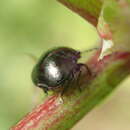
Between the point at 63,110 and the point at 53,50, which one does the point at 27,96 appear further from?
the point at 63,110

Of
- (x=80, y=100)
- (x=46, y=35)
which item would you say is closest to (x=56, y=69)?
(x=80, y=100)

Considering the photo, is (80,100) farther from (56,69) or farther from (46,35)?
(46,35)

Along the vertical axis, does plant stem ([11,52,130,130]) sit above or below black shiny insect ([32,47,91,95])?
below

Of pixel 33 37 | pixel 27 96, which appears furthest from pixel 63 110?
pixel 33 37

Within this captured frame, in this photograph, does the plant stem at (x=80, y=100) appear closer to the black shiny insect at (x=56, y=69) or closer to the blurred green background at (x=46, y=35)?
the black shiny insect at (x=56, y=69)

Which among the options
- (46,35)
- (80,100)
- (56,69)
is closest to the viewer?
(80,100)

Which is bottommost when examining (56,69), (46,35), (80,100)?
(80,100)

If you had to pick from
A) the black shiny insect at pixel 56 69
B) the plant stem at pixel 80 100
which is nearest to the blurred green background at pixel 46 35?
the black shiny insect at pixel 56 69

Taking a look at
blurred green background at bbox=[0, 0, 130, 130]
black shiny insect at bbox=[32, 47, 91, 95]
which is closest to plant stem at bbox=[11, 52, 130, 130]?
black shiny insect at bbox=[32, 47, 91, 95]

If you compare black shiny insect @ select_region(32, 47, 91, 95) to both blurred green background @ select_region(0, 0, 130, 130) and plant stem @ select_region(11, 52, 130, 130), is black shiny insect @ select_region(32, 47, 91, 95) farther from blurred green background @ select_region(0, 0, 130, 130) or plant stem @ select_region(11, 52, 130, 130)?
blurred green background @ select_region(0, 0, 130, 130)
